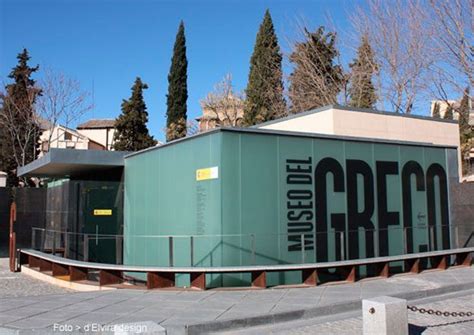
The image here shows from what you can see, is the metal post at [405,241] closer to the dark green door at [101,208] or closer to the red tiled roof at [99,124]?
the dark green door at [101,208]

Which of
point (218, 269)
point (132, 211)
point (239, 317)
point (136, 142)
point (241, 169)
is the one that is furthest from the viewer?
point (136, 142)

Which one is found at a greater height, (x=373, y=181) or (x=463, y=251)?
(x=373, y=181)

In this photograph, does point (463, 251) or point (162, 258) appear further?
point (463, 251)

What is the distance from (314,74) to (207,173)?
86.8 ft

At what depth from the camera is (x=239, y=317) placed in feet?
26.0

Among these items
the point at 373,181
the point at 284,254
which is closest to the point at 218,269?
the point at 284,254

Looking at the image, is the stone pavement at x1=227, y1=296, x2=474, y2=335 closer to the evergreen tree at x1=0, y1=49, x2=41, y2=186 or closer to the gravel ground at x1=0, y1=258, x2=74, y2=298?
the gravel ground at x1=0, y1=258, x2=74, y2=298

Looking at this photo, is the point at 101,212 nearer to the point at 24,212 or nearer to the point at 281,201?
the point at 281,201

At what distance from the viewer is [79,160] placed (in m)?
15.0

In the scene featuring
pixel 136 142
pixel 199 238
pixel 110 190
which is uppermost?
pixel 136 142

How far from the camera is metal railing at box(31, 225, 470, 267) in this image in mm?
11180

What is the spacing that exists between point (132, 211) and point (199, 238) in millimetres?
4547

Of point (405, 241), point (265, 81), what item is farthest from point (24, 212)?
point (265, 81)

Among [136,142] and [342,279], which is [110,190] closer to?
[342,279]
